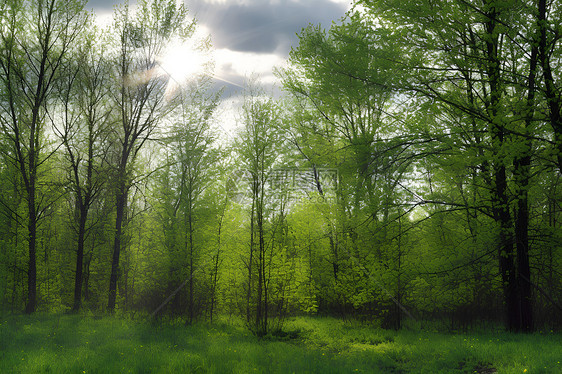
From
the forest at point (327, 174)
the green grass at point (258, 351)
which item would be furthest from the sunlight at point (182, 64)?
the green grass at point (258, 351)

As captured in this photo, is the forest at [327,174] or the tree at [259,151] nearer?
the forest at [327,174]

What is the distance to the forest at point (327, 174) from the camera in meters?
7.36

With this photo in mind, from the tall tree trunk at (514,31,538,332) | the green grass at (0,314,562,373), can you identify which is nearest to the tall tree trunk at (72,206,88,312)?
the green grass at (0,314,562,373)

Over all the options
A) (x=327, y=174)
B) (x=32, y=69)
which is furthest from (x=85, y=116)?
(x=327, y=174)

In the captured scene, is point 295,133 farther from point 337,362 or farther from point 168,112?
point 337,362

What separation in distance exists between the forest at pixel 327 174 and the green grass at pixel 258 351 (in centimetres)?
130

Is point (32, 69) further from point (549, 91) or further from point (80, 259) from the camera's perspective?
point (549, 91)

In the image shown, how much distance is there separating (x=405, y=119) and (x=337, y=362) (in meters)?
5.47

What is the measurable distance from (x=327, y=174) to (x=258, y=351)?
10.5 metres

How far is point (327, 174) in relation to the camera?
691 inches

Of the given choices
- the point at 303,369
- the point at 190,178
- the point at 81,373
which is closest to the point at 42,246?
the point at 190,178

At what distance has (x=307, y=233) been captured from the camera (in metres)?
15.8

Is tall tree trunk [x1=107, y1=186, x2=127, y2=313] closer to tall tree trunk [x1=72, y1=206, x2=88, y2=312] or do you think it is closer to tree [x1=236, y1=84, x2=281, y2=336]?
tall tree trunk [x1=72, y1=206, x2=88, y2=312]

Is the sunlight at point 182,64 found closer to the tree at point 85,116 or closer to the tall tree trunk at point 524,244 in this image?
the tree at point 85,116
